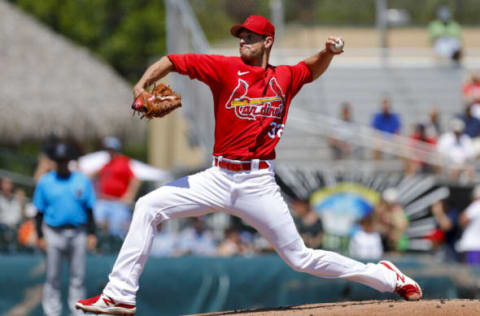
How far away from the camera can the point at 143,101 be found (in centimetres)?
532

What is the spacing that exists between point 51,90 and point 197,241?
13.1 meters

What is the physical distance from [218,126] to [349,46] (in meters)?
13.4

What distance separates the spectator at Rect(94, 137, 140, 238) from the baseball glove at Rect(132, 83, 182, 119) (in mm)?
7016

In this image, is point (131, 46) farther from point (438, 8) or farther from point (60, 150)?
point (60, 150)

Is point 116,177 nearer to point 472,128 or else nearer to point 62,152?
point 62,152

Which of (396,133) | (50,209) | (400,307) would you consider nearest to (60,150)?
(50,209)

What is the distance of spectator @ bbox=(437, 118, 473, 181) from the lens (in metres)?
13.6

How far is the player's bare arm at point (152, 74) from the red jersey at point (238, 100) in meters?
0.06

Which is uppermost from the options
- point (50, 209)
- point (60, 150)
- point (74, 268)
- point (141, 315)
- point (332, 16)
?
point (332, 16)

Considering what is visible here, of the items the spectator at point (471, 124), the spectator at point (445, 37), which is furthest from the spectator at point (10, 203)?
the spectator at point (445, 37)

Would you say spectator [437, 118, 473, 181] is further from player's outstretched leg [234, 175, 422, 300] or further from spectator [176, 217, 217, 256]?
player's outstretched leg [234, 175, 422, 300]

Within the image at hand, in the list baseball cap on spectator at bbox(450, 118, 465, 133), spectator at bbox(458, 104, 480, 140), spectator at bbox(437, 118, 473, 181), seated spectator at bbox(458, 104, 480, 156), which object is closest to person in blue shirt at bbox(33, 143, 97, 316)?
spectator at bbox(437, 118, 473, 181)

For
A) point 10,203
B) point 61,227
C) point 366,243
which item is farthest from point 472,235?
point 10,203

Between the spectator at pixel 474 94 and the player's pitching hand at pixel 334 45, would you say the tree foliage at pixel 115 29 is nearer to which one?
the spectator at pixel 474 94
